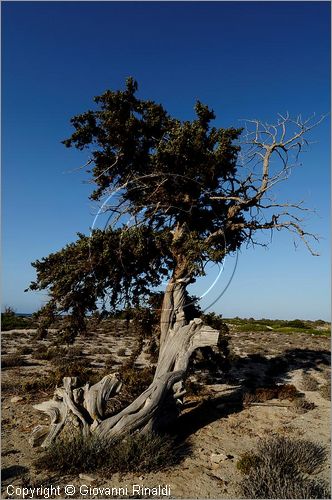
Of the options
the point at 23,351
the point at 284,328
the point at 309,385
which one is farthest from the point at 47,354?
the point at 284,328

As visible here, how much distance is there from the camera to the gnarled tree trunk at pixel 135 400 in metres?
11.2

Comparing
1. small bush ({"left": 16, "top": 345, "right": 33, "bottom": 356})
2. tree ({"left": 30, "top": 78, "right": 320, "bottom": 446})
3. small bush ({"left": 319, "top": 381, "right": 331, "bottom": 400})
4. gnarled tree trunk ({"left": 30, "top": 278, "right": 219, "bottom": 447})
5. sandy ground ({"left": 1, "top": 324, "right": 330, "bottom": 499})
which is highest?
tree ({"left": 30, "top": 78, "right": 320, "bottom": 446})

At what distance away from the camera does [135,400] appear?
40.0 ft

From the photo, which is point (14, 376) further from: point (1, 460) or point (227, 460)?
point (227, 460)

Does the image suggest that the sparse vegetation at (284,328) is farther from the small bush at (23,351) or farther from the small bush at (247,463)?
the small bush at (247,463)

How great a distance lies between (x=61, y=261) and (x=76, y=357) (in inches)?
544

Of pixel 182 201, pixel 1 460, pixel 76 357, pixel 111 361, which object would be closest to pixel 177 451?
pixel 1 460

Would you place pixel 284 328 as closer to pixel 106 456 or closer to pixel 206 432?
pixel 206 432

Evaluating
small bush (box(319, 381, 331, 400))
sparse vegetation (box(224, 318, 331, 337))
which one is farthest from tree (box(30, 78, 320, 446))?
sparse vegetation (box(224, 318, 331, 337))

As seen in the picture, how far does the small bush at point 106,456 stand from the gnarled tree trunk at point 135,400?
58cm

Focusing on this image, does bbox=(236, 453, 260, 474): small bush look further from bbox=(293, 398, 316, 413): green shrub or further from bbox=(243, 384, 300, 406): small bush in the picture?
bbox=(293, 398, 316, 413): green shrub

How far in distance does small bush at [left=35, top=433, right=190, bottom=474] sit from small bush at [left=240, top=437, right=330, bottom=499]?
228 centimetres

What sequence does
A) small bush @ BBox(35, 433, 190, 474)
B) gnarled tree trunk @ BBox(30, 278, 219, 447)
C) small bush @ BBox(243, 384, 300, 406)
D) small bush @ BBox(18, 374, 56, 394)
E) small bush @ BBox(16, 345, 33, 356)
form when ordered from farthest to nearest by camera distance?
small bush @ BBox(16, 345, 33, 356) → small bush @ BBox(243, 384, 300, 406) → small bush @ BBox(18, 374, 56, 394) → gnarled tree trunk @ BBox(30, 278, 219, 447) → small bush @ BBox(35, 433, 190, 474)

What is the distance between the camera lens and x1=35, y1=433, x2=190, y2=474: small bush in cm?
970
